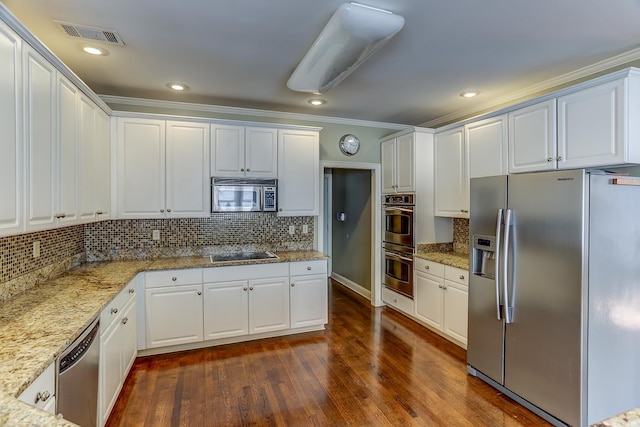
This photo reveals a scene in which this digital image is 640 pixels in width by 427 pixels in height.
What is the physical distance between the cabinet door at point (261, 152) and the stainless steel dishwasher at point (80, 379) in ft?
7.10

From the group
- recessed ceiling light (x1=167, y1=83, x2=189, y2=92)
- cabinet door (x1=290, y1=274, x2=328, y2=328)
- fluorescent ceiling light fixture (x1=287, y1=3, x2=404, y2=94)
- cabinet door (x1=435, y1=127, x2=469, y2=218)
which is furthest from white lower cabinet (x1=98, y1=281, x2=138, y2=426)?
cabinet door (x1=435, y1=127, x2=469, y2=218)

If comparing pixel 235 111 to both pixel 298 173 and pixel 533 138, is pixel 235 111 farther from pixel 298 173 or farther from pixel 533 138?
pixel 533 138

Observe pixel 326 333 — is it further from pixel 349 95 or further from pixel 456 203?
pixel 349 95

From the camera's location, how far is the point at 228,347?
3398 millimetres

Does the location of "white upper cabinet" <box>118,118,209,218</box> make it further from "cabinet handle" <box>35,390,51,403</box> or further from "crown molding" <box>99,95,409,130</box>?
"cabinet handle" <box>35,390,51,403</box>

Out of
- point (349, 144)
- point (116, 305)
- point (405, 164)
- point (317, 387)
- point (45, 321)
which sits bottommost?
point (317, 387)

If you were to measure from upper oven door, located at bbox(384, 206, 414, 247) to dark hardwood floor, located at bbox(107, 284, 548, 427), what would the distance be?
117 cm

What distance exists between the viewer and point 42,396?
4.27 feet

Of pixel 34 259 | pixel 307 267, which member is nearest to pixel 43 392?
pixel 34 259

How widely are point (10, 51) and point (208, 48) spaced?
3.97 ft

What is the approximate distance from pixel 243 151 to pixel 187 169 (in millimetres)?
622

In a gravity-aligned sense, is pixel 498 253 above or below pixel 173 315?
above

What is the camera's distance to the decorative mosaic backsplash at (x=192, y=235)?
3479mm

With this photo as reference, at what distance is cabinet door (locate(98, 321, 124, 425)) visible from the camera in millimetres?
2055
